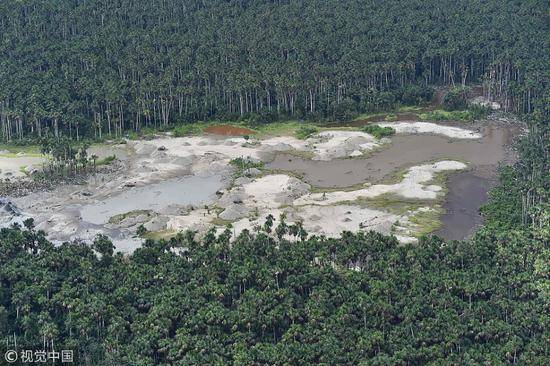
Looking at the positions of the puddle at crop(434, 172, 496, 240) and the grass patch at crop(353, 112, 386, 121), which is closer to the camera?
the puddle at crop(434, 172, 496, 240)

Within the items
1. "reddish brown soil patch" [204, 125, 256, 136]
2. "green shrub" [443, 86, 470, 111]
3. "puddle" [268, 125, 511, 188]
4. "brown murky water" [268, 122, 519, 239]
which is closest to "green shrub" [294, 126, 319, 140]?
"reddish brown soil patch" [204, 125, 256, 136]

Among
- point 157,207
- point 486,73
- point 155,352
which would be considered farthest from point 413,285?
point 486,73

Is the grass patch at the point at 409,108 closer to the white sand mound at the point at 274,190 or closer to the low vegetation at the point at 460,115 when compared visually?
the low vegetation at the point at 460,115

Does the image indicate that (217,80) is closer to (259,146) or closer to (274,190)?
(259,146)

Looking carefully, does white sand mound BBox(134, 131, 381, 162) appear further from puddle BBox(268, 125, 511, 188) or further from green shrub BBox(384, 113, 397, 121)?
green shrub BBox(384, 113, 397, 121)

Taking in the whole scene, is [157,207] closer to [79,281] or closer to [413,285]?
[79,281]

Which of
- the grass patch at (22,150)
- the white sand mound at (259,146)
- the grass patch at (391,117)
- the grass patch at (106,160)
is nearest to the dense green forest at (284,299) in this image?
the grass patch at (106,160)
